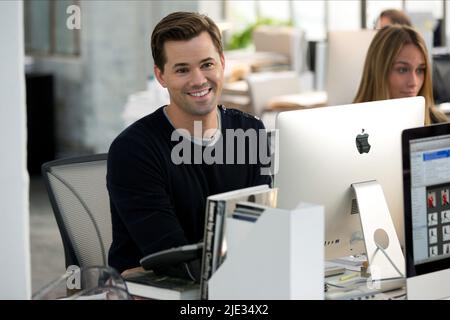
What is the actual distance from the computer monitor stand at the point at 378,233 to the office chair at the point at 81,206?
984mm

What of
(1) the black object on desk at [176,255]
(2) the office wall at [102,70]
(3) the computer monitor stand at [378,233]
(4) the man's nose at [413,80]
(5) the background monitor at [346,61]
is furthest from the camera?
(2) the office wall at [102,70]

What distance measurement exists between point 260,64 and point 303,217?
23.4ft

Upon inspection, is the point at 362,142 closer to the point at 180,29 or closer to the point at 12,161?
the point at 180,29

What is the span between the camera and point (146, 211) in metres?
2.73

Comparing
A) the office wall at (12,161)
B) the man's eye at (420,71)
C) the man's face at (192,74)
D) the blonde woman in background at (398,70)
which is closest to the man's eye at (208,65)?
the man's face at (192,74)

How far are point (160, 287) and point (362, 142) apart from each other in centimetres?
70

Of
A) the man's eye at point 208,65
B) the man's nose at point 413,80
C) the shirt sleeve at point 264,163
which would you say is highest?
the man's eye at point 208,65

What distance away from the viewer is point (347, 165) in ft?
8.77

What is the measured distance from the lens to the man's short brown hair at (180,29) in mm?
2881

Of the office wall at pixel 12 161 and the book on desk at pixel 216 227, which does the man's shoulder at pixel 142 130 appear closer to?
the office wall at pixel 12 161

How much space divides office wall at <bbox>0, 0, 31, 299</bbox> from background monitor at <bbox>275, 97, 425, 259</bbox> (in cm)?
75

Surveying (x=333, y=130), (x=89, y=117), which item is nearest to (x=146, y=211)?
(x=333, y=130)

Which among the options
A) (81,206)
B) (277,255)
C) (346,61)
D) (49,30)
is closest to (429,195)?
(277,255)

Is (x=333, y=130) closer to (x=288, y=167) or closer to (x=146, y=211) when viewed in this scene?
(x=288, y=167)
